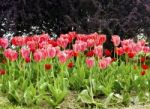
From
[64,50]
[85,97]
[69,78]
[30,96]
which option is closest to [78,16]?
[64,50]

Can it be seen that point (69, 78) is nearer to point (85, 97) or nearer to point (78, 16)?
point (85, 97)

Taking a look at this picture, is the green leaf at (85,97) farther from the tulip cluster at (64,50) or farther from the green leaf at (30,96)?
the green leaf at (30,96)

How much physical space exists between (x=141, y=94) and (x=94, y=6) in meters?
3.63

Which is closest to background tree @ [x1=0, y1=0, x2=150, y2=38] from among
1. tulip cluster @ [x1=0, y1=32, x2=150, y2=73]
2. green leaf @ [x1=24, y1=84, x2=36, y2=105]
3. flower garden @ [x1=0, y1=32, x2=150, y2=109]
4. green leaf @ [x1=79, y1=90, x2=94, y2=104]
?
flower garden @ [x1=0, y1=32, x2=150, y2=109]

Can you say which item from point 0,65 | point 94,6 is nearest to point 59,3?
point 94,6

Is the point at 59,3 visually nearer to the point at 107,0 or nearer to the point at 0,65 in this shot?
the point at 107,0

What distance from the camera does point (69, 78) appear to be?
24.3ft

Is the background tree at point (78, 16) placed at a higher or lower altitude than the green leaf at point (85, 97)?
higher

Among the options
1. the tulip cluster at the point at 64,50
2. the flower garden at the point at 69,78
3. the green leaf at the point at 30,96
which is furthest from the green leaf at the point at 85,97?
the green leaf at the point at 30,96

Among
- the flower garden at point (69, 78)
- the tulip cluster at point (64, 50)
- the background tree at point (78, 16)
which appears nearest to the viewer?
the flower garden at point (69, 78)

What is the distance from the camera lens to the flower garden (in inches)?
266

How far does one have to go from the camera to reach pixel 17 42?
24.4 ft

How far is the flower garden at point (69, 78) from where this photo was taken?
6762mm

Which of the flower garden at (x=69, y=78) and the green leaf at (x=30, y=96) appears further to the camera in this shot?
the flower garden at (x=69, y=78)
